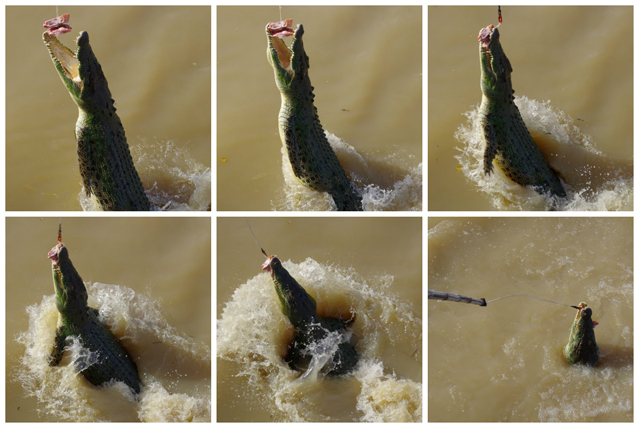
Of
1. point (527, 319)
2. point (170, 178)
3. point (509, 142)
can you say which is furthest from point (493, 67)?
point (170, 178)

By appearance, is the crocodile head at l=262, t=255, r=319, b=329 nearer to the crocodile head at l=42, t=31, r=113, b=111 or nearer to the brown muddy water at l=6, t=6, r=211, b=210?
the brown muddy water at l=6, t=6, r=211, b=210

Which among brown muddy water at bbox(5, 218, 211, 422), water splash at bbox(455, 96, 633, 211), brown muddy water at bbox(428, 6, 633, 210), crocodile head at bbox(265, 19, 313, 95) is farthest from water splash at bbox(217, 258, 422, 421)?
crocodile head at bbox(265, 19, 313, 95)

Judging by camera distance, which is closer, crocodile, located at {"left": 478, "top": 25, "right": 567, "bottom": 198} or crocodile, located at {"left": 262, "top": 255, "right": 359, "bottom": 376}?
crocodile, located at {"left": 262, "top": 255, "right": 359, "bottom": 376}

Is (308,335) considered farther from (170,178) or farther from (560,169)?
(560,169)

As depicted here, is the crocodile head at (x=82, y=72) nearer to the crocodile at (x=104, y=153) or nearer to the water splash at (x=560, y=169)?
the crocodile at (x=104, y=153)

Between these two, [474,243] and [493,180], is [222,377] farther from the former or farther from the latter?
[493,180]
